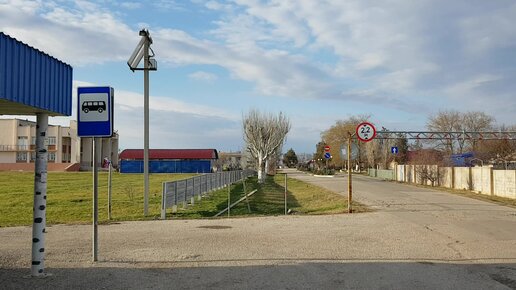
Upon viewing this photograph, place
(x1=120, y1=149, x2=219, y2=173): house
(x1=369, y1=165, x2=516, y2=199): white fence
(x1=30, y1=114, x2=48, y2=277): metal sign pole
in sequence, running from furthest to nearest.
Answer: (x1=120, y1=149, x2=219, y2=173): house < (x1=369, y1=165, x2=516, y2=199): white fence < (x1=30, y1=114, x2=48, y2=277): metal sign pole

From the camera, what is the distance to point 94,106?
8.01 m

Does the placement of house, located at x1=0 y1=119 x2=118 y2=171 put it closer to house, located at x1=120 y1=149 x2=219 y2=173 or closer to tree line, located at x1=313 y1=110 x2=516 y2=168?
house, located at x1=120 y1=149 x2=219 y2=173

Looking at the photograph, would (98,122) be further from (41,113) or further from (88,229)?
(88,229)

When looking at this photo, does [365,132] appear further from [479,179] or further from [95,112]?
[479,179]

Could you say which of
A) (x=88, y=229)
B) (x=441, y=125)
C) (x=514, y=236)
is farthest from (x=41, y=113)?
(x=441, y=125)

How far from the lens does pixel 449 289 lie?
6676 millimetres

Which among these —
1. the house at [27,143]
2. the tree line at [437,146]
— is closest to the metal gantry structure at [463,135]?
the tree line at [437,146]

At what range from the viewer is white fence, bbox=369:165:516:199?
85.5ft

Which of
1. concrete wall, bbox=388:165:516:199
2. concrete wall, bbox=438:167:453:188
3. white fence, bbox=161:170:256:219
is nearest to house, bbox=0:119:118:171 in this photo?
concrete wall, bbox=438:167:453:188

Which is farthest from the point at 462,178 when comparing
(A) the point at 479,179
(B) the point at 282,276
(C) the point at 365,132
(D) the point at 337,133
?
(D) the point at 337,133

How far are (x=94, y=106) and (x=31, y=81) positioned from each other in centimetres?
139

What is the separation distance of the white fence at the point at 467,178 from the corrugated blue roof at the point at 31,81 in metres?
23.0

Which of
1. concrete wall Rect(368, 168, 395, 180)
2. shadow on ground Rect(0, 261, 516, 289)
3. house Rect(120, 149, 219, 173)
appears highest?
house Rect(120, 149, 219, 173)

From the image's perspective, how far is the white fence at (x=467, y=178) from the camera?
85.5 feet
